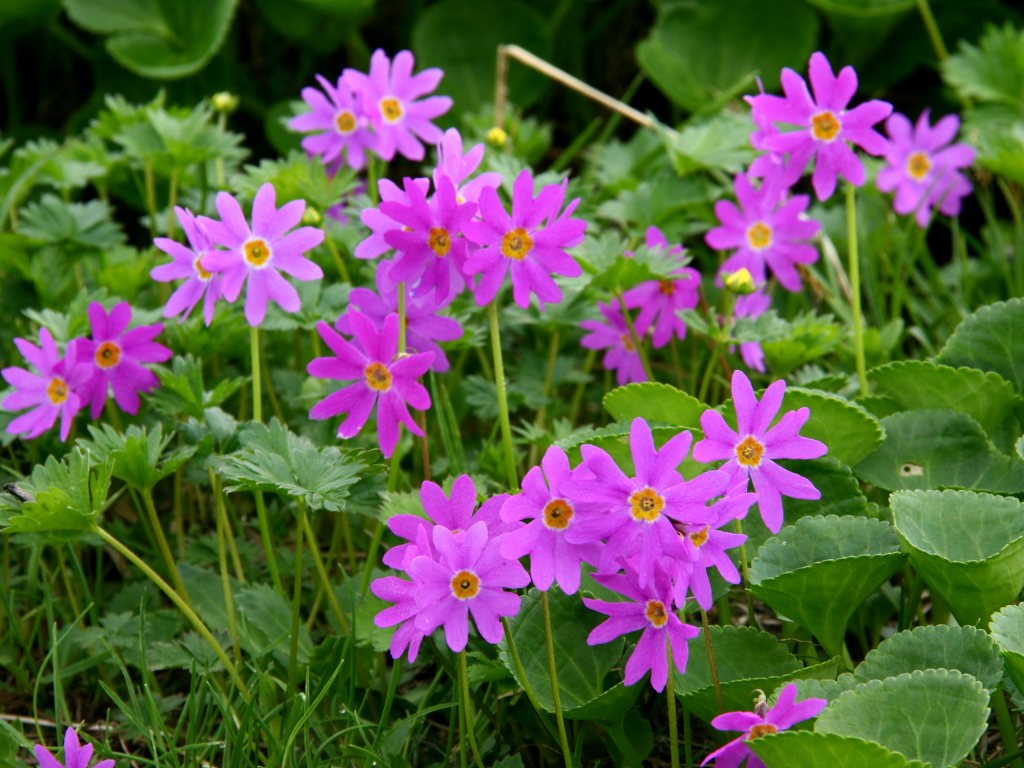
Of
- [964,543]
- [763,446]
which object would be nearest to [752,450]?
[763,446]

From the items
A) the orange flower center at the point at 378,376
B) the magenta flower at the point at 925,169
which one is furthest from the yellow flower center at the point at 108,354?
the magenta flower at the point at 925,169

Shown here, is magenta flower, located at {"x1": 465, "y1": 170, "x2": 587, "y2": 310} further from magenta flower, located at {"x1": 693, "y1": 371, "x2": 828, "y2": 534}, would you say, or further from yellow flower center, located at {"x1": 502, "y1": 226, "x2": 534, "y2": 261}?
magenta flower, located at {"x1": 693, "y1": 371, "x2": 828, "y2": 534}

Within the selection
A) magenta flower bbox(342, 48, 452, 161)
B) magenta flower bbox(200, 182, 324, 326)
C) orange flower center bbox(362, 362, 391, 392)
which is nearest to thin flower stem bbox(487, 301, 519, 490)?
orange flower center bbox(362, 362, 391, 392)

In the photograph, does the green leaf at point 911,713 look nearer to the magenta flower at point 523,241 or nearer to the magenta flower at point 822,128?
the magenta flower at point 523,241

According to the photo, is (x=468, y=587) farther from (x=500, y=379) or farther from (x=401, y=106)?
(x=401, y=106)

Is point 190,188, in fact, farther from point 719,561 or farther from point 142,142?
point 719,561

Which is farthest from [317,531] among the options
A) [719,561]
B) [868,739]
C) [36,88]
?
[36,88]
